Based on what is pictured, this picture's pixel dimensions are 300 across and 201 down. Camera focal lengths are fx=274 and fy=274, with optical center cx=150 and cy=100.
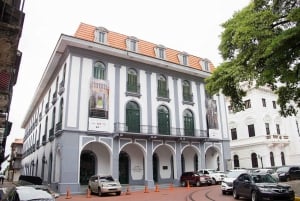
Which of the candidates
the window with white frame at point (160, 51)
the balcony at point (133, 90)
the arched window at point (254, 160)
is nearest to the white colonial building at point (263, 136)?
the arched window at point (254, 160)

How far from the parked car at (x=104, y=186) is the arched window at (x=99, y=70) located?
9101 millimetres

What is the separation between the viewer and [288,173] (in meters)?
23.7

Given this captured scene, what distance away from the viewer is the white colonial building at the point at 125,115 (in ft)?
76.7

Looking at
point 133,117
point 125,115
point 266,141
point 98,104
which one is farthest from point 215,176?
point 266,141

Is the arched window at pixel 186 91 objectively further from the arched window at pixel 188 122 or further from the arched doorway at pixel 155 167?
the arched doorway at pixel 155 167

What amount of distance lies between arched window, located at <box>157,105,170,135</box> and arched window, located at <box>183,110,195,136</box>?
2248 mm

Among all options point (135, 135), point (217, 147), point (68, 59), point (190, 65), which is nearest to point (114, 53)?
point (68, 59)

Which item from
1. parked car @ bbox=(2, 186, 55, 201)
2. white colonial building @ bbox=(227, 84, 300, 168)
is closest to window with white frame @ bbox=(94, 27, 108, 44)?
parked car @ bbox=(2, 186, 55, 201)

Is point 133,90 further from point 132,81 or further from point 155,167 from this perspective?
point 155,167

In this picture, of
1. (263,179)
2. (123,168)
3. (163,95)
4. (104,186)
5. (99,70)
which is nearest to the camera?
(263,179)

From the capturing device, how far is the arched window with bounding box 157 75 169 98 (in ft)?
93.9

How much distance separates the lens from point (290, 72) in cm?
956

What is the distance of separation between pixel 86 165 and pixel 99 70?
28.6 ft

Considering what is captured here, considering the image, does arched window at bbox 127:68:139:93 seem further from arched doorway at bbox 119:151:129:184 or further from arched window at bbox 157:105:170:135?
arched doorway at bbox 119:151:129:184
